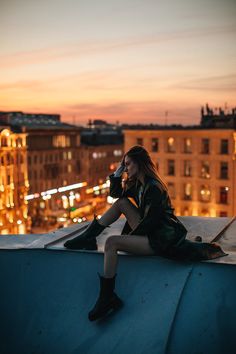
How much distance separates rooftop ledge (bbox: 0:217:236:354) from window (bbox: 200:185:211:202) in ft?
114

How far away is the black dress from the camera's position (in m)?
6.30

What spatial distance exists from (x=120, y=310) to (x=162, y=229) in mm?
1119

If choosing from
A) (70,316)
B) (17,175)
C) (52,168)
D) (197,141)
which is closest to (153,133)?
(197,141)

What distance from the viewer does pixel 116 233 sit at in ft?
28.1

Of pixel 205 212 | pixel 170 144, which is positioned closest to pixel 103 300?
pixel 205 212

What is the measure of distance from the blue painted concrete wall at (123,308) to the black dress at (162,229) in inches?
7.4

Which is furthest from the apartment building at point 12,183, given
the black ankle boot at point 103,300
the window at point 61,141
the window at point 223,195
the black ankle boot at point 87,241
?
the black ankle boot at point 103,300

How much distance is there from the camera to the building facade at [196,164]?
40.6 m

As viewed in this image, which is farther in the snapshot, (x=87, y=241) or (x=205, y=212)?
(x=205, y=212)

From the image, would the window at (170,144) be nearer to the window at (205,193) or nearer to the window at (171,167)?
the window at (171,167)

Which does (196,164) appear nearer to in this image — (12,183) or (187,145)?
(187,145)

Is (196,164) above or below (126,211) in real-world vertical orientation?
below

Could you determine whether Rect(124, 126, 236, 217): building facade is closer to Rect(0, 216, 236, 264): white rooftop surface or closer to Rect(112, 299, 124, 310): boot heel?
Rect(0, 216, 236, 264): white rooftop surface

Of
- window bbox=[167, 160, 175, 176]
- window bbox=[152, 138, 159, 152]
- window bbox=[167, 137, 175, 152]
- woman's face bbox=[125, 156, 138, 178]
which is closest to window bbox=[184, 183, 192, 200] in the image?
window bbox=[167, 160, 175, 176]
